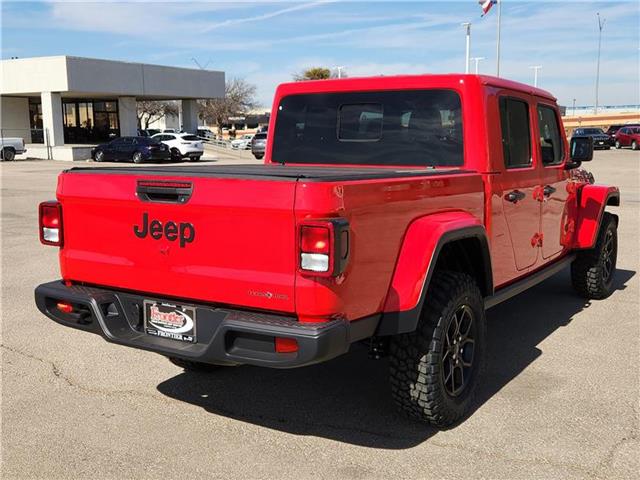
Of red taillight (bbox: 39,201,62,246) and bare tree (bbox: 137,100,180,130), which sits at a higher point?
bare tree (bbox: 137,100,180,130)

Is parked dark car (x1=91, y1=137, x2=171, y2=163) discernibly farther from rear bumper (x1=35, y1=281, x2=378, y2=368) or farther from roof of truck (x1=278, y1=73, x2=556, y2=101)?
rear bumper (x1=35, y1=281, x2=378, y2=368)

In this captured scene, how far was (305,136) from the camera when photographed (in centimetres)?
527

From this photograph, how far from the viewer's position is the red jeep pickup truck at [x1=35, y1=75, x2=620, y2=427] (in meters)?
3.08

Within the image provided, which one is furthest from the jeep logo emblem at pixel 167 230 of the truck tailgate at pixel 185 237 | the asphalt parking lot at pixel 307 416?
the asphalt parking lot at pixel 307 416

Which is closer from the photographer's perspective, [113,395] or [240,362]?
[240,362]

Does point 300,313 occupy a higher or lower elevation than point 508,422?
higher

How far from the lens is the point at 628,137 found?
43.9 m

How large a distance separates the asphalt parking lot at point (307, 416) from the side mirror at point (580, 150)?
1.46 meters

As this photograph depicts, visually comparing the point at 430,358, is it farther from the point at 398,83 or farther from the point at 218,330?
the point at 398,83

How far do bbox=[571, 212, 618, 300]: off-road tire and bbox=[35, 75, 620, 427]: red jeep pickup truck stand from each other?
68.5 inches

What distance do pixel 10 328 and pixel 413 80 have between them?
3.94m

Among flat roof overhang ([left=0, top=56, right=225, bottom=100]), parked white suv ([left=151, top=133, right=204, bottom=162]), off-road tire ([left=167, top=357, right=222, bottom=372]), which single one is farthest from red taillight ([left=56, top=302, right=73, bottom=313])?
flat roof overhang ([left=0, top=56, right=225, bottom=100])

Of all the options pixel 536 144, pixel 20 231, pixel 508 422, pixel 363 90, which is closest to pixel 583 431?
pixel 508 422

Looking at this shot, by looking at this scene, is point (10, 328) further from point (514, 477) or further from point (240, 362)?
point (514, 477)
